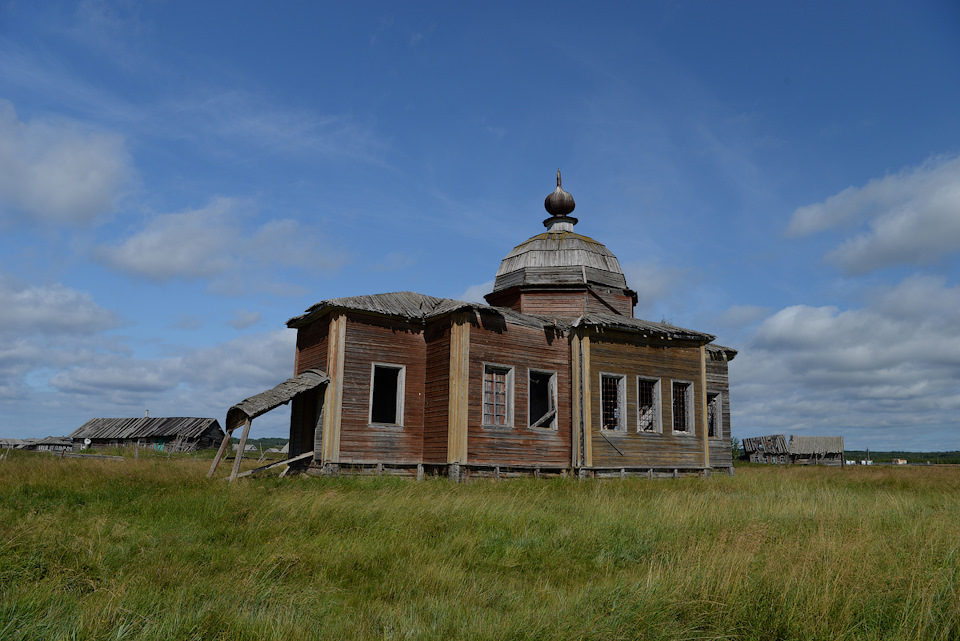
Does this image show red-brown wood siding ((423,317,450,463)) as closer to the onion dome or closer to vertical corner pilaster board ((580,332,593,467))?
vertical corner pilaster board ((580,332,593,467))

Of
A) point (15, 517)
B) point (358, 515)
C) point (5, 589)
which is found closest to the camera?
point (5, 589)

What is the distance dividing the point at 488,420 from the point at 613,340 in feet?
15.5

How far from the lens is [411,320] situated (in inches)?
714

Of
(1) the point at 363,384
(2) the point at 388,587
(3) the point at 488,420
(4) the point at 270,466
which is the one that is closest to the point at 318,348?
(1) the point at 363,384

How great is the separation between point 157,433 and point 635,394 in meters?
42.4

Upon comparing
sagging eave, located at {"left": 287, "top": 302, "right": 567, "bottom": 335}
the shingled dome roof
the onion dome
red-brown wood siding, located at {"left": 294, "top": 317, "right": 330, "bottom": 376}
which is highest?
the onion dome

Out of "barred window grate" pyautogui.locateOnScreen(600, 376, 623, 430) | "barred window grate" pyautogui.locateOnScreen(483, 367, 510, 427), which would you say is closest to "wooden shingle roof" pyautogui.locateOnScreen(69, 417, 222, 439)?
"barred window grate" pyautogui.locateOnScreen(483, 367, 510, 427)

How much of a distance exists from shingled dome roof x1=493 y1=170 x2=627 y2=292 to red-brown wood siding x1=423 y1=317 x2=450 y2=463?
5.34 m

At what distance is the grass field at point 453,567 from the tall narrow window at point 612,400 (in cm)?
749

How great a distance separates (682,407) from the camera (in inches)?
835

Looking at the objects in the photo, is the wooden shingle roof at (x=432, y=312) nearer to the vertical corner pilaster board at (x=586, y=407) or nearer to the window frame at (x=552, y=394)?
the vertical corner pilaster board at (x=586, y=407)

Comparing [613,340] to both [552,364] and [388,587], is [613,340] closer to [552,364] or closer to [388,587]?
[552,364]

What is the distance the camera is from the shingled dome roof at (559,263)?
73.1 feet

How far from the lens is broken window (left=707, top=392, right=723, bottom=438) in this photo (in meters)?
24.8
